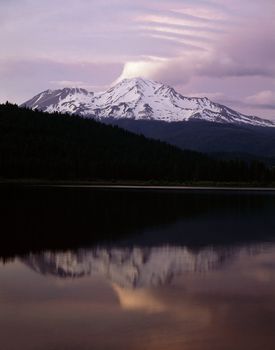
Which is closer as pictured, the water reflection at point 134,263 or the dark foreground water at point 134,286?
the dark foreground water at point 134,286

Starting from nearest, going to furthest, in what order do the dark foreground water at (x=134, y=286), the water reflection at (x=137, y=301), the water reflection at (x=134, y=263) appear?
the water reflection at (x=137, y=301) < the dark foreground water at (x=134, y=286) < the water reflection at (x=134, y=263)

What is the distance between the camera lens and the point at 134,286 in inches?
974

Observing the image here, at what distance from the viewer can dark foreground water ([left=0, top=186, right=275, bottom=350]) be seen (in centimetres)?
1769

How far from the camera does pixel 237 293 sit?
23.7m

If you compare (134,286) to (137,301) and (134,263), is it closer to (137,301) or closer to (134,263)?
(137,301)

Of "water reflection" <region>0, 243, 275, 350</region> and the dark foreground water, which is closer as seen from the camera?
"water reflection" <region>0, 243, 275, 350</region>

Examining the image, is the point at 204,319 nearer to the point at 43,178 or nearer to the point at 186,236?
the point at 186,236

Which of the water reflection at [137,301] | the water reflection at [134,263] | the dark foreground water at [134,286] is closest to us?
the water reflection at [137,301]

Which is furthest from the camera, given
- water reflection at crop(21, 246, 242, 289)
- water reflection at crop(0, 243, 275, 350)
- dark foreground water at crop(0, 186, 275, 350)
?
water reflection at crop(21, 246, 242, 289)

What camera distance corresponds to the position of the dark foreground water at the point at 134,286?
1769 cm

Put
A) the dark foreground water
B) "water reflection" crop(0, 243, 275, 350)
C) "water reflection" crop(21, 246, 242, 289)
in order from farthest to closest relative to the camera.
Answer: "water reflection" crop(21, 246, 242, 289) < the dark foreground water < "water reflection" crop(0, 243, 275, 350)

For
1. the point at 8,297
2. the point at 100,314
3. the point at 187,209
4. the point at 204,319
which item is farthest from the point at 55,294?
the point at 187,209

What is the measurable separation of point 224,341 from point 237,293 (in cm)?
646

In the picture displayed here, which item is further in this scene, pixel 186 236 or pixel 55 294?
pixel 186 236
